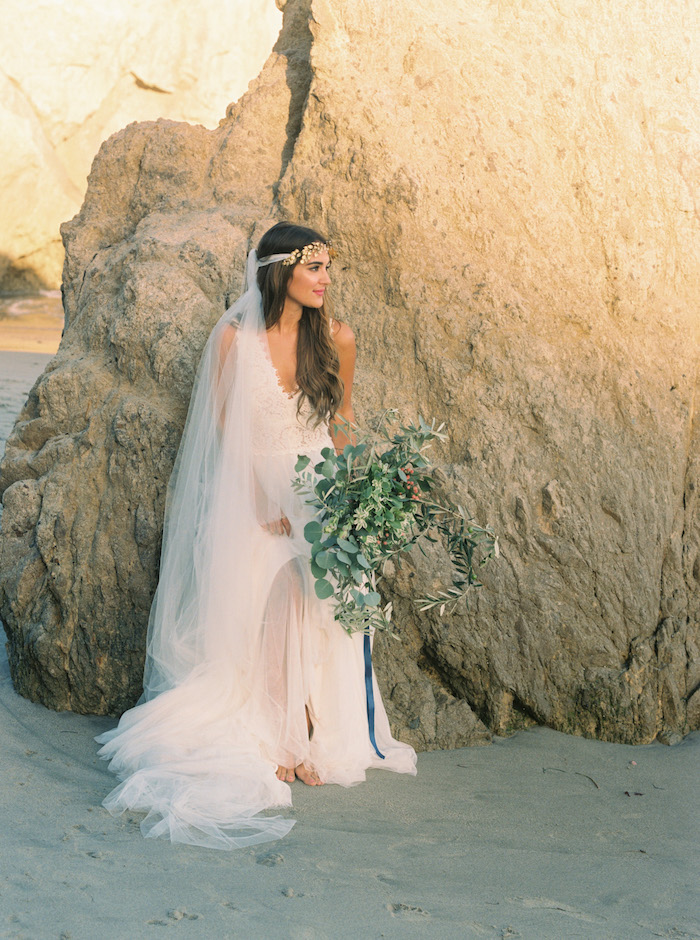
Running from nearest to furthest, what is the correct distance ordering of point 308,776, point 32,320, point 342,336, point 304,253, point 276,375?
point 308,776, point 304,253, point 276,375, point 342,336, point 32,320

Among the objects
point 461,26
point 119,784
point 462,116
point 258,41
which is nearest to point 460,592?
point 119,784

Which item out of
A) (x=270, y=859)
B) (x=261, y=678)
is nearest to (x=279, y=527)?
(x=261, y=678)

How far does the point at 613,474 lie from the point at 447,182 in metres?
1.45

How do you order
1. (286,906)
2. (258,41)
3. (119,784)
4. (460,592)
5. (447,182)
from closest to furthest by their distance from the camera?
(286,906) → (119,784) → (460,592) → (447,182) → (258,41)

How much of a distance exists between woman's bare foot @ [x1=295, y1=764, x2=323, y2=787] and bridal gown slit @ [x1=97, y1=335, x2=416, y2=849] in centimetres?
2

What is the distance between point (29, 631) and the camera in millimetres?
4336

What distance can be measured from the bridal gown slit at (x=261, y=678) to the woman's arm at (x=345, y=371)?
0.28 m

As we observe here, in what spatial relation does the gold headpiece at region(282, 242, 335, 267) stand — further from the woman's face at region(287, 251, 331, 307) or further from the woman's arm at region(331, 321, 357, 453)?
the woman's arm at region(331, 321, 357, 453)

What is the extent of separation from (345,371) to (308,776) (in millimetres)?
1688

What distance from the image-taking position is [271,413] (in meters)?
4.02

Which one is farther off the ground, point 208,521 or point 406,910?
point 208,521

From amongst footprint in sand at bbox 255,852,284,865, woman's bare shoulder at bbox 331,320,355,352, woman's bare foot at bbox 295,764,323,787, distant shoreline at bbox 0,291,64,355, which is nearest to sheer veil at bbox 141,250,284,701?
woman's bare shoulder at bbox 331,320,355,352

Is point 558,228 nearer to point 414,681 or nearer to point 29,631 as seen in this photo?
point 414,681

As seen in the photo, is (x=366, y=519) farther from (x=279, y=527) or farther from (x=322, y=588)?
(x=279, y=527)
